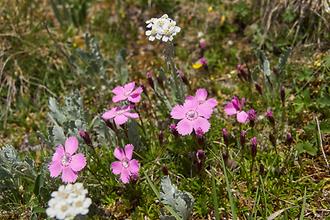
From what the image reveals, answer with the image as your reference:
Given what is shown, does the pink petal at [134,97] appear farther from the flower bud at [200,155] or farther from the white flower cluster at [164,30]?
the flower bud at [200,155]

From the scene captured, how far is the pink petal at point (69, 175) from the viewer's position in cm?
250

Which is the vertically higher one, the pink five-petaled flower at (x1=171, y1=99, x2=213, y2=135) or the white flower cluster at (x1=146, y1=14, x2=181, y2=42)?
the white flower cluster at (x1=146, y1=14, x2=181, y2=42)

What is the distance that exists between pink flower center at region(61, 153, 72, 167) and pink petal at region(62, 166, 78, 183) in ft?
0.14

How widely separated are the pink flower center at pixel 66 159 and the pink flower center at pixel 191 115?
0.64 m

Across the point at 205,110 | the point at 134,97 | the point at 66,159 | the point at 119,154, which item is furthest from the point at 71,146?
the point at 205,110

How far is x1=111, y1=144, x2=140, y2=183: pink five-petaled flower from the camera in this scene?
8.61ft

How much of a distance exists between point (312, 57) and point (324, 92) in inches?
22.2

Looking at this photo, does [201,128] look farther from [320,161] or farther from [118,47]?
[118,47]

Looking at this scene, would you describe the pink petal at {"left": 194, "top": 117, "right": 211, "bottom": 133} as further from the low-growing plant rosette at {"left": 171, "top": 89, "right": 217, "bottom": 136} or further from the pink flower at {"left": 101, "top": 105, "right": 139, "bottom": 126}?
the pink flower at {"left": 101, "top": 105, "right": 139, "bottom": 126}

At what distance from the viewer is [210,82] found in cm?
368

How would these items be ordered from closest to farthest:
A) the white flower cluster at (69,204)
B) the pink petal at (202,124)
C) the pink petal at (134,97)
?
the white flower cluster at (69,204) < the pink petal at (202,124) < the pink petal at (134,97)

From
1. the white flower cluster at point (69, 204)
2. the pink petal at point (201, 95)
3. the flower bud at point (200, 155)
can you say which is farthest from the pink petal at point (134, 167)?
the white flower cluster at point (69, 204)

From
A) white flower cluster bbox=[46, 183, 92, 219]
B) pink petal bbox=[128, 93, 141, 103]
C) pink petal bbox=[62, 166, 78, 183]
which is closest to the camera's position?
white flower cluster bbox=[46, 183, 92, 219]

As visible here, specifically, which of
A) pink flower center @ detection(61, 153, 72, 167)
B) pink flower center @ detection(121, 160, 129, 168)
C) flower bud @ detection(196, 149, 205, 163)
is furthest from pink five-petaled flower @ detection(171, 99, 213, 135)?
pink flower center @ detection(61, 153, 72, 167)
